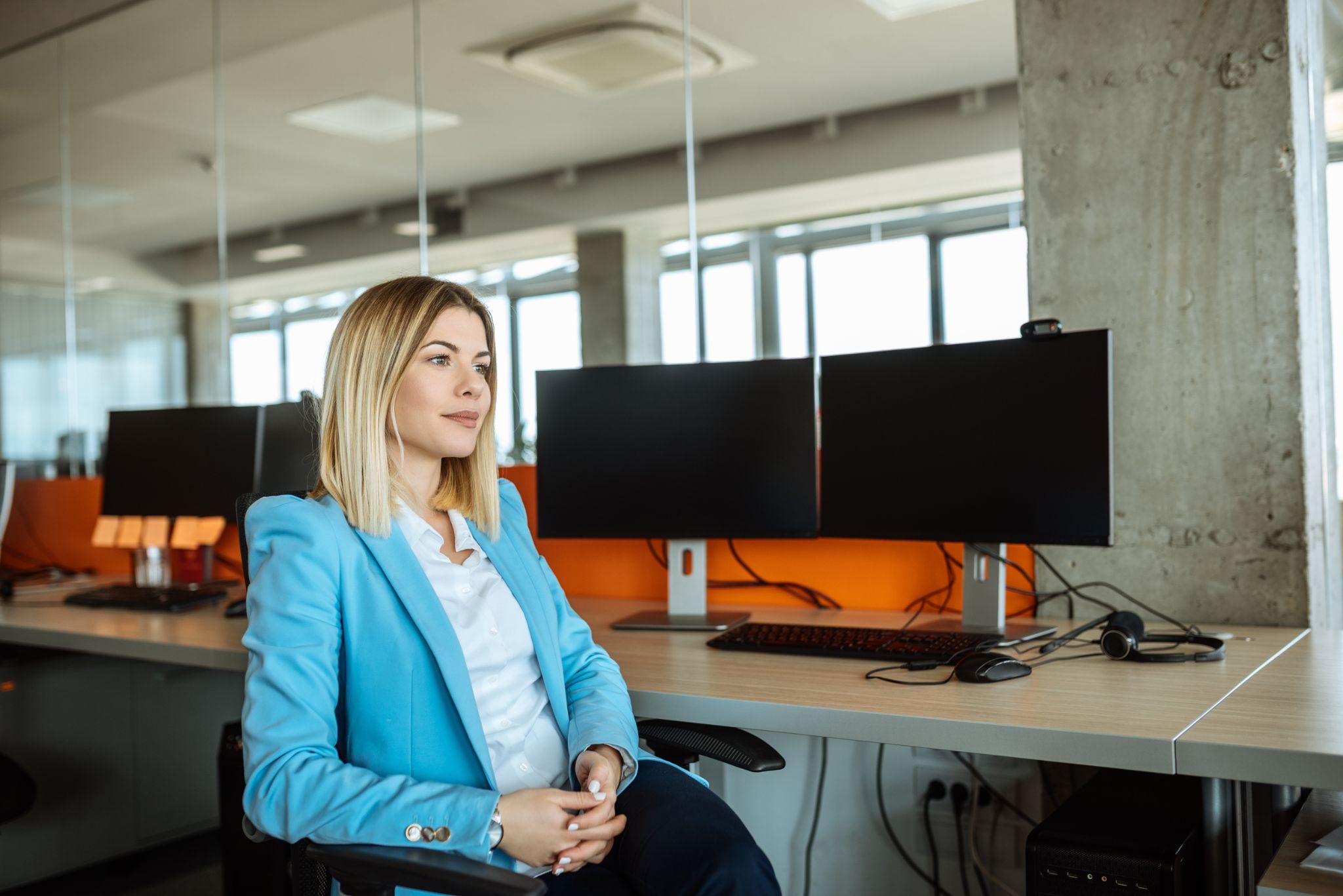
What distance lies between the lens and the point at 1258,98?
204cm

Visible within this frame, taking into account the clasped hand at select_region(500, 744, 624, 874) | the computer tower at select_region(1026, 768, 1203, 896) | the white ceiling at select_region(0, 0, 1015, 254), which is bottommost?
the computer tower at select_region(1026, 768, 1203, 896)

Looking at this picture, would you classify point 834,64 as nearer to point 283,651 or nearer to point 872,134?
point 872,134

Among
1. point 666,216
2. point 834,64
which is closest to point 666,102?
point 666,216

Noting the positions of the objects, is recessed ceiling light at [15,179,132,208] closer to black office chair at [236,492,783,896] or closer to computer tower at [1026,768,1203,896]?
black office chair at [236,492,783,896]

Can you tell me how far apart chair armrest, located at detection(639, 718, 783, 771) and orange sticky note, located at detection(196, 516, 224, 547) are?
208 centimetres

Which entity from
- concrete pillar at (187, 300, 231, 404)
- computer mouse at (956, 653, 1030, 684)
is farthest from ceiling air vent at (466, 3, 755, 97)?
computer mouse at (956, 653, 1030, 684)

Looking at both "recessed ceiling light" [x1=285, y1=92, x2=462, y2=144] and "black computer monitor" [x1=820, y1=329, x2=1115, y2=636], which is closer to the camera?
"black computer monitor" [x1=820, y1=329, x2=1115, y2=636]

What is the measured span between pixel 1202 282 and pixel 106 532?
3338 millimetres

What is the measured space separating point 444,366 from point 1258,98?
1.62m

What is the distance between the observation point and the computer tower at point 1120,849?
55.2 inches

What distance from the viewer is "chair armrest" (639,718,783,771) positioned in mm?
1525

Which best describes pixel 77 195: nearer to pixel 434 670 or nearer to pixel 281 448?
pixel 281 448

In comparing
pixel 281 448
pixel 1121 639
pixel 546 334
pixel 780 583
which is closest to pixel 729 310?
pixel 546 334

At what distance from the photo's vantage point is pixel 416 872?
46.4 inches
